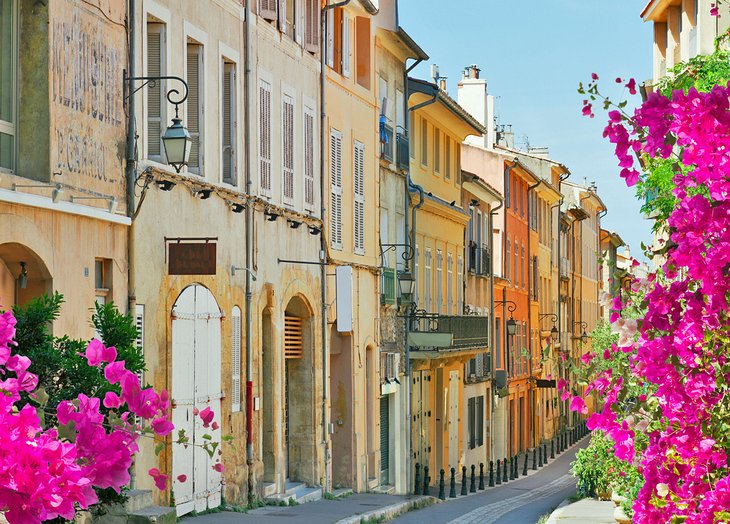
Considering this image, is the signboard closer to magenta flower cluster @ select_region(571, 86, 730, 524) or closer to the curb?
the curb

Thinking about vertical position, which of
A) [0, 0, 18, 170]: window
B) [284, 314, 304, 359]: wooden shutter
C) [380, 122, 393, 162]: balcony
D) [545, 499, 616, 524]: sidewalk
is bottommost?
[545, 499, 616, 524]: sidewalk

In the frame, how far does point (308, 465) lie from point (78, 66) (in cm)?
1167

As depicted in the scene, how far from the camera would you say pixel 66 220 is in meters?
14.9

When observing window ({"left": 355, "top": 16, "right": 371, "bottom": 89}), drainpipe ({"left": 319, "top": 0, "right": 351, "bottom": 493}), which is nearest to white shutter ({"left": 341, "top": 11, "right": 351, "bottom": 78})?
window ({"left": 355, "top": 16, "right": 371, "bottom": 89})

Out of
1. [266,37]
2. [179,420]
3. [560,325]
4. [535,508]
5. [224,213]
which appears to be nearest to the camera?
[179,420]

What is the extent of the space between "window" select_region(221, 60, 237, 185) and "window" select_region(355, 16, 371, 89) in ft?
29.9

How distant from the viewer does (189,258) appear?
675 inches

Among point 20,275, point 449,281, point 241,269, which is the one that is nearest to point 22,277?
point 20,275

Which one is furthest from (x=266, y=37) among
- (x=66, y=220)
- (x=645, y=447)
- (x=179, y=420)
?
(x=645, y=447)

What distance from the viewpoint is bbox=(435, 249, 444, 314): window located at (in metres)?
39.1

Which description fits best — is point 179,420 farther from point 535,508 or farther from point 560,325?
point 560,325

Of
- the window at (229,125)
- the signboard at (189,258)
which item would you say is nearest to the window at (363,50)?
the window at (229,125)

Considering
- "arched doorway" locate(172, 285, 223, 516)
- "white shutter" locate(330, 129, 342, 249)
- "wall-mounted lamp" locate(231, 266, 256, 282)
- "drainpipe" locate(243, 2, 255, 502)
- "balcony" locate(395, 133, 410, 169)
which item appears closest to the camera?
"arched doorway" locate(172, 285, 223, 516)

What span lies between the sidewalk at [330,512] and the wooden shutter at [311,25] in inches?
296
